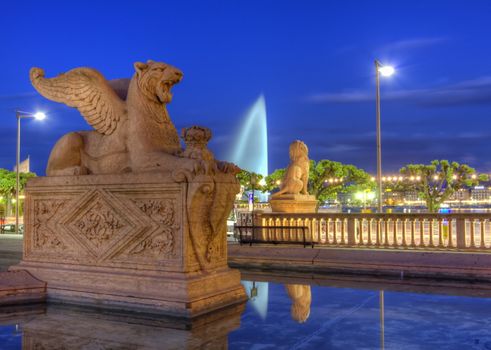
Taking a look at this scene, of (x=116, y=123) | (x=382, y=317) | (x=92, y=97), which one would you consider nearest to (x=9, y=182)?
(x=92, y=97)

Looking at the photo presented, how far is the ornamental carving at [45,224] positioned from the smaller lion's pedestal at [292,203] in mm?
9797

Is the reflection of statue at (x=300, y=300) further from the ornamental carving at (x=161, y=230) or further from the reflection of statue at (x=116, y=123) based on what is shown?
the reflection of statue at (x=116, y=123)

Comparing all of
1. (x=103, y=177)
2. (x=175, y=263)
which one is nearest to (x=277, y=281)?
(x=175, y=263)

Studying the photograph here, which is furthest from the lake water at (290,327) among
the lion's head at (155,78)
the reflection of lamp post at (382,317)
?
the lion's head at (155,78)

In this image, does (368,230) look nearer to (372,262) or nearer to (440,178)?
(372,262)

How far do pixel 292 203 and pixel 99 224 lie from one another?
997cm

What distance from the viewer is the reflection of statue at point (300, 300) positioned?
6.65 meters

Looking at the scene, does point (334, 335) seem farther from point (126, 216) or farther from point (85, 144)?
point (85, 144)

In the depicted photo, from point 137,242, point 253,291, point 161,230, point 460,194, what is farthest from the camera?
point 460,194

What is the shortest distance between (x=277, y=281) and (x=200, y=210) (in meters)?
3.15

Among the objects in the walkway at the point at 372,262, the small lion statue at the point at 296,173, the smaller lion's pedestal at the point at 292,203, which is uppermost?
the small lion statue at the point at 296,173

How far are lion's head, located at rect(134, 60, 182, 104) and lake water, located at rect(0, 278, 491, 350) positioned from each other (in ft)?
10.2

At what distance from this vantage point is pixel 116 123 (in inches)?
314

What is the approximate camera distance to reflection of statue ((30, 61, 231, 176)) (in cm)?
770
